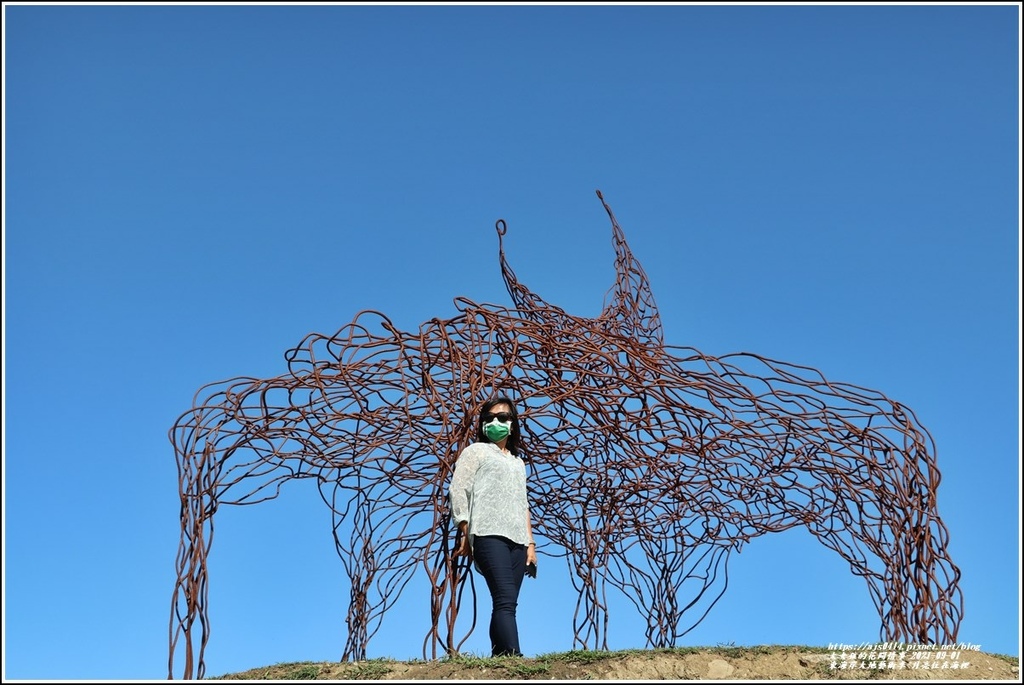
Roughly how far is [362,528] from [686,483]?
3.22 meters

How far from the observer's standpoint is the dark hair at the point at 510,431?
9.25 m

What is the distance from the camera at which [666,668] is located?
8.88 metres

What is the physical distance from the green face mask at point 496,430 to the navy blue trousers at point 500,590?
0.79 metres

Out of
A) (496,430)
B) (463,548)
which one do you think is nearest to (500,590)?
(463,548)

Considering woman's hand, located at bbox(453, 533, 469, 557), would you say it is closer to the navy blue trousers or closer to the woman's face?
the navy blue trousers

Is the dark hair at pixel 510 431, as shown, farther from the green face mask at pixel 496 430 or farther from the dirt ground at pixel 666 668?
the dirt ground at pixel 666 668

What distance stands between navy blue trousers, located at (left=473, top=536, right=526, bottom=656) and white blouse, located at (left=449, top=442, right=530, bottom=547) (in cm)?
9

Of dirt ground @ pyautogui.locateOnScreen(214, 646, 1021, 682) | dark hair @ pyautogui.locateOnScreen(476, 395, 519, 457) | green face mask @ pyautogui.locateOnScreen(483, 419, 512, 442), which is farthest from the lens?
dark hair @ pyautogui.locateOnScreen(476, 395, 519, 457)

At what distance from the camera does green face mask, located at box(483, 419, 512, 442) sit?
30.0 feet

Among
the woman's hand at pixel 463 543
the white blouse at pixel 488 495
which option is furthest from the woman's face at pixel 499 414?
the woman's hand at pixel 463 543

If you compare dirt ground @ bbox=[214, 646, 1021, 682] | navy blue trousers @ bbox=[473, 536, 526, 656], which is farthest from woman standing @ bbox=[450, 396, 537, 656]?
dirt ground @ bbox=[214, 646, 1021, 682]

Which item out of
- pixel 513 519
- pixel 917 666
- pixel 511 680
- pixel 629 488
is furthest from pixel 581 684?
pixel 629 488

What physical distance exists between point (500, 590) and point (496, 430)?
3.89 ft

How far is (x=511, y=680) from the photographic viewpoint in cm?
819
